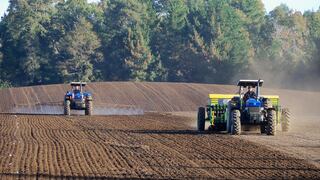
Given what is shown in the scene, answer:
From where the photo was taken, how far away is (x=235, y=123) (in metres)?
28.6

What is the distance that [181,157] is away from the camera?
21047 mm

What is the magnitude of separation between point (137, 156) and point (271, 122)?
343 inches

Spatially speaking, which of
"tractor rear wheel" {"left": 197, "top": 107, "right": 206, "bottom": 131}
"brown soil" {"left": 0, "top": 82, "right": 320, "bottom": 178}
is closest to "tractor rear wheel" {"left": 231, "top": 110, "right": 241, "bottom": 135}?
"brown soil" {"left": 0, "top": 82, "right": 320, "bottom": 178}

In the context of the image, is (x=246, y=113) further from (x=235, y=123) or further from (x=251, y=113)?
(x=235, y=123)

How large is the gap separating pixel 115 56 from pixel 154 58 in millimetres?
5155

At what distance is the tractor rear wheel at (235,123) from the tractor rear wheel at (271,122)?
1102mm

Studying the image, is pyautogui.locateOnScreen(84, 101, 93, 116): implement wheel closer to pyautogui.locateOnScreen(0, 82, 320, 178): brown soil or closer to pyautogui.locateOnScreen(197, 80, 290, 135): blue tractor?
pyautogui.locateOnScreen(0, 82, 320, 178): brown soil

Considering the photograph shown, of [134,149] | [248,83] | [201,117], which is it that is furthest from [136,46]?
[134,149]

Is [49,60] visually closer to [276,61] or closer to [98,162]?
[276,61]

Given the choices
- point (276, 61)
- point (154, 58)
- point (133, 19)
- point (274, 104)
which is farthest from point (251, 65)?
point (274, 104)

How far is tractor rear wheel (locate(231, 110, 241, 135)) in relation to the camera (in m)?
28.2

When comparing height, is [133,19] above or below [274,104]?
above

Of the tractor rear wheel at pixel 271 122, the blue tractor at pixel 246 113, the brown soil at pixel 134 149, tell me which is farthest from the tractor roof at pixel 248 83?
the brown soil at pixel 134 149

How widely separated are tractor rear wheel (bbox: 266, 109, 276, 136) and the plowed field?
1709mm
